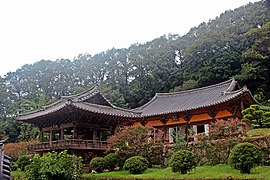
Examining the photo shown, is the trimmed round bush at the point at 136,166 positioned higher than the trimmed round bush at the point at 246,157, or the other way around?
the trimmed round bush at the point at 246,157

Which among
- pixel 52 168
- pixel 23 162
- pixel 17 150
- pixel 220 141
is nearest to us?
pixel 220 141

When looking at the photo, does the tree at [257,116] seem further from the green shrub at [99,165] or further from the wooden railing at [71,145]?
the wooden railing at [71,145]

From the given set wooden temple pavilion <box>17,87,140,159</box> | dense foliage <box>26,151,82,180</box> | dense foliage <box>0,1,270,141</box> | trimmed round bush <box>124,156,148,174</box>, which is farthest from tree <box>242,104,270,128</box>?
dense foliage <box>0,1,270,141</box>

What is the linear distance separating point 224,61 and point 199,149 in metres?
29.3

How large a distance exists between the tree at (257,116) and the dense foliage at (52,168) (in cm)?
1022

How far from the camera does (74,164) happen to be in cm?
1762

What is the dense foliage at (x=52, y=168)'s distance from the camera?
16.4 metres

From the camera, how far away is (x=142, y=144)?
61.8 ft

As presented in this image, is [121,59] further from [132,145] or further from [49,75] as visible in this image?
[132,145]

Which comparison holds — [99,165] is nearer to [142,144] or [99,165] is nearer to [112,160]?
[112,160]

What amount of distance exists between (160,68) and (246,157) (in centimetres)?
4069

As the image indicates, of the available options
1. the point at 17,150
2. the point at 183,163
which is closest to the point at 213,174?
the point at 183,163

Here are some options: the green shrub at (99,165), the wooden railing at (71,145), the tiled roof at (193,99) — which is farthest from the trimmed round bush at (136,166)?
the tiled roof at (193,99)

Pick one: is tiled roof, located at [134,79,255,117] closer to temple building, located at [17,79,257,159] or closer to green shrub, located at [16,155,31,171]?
temple building, located at [17,79,257,159]
